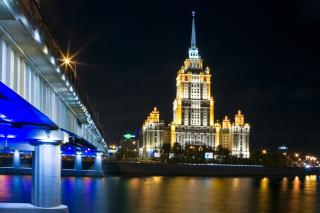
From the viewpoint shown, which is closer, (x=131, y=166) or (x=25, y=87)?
(x=25, y=87)

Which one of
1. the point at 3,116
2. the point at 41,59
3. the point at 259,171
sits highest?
the point at 41,59

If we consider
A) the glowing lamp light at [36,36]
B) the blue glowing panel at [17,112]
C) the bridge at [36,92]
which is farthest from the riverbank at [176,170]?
the glowing lamp light at [36,36]

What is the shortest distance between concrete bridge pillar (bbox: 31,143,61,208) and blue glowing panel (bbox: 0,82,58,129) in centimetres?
193

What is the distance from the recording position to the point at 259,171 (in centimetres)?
16762

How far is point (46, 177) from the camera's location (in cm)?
3553

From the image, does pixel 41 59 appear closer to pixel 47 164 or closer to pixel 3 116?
pixel 3 116

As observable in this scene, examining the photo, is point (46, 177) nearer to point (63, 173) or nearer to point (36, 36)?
point (36, 36)

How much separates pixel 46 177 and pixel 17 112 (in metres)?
8.48

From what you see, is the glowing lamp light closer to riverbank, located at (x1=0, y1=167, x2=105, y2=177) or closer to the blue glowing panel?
the blue glowing panel

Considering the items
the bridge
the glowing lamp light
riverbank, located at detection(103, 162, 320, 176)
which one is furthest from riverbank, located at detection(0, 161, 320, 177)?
the glowing lamp light

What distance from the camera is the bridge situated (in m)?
19.6

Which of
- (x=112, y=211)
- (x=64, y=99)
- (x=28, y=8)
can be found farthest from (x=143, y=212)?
(x=28, y=8)

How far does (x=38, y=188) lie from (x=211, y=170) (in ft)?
425

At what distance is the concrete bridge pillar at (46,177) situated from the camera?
3531 centimetres
